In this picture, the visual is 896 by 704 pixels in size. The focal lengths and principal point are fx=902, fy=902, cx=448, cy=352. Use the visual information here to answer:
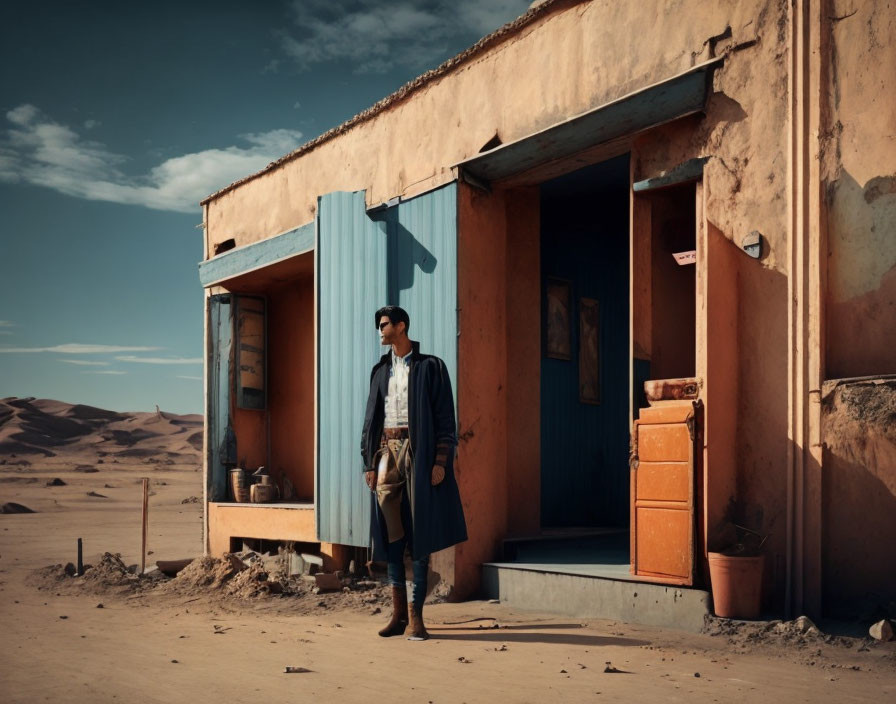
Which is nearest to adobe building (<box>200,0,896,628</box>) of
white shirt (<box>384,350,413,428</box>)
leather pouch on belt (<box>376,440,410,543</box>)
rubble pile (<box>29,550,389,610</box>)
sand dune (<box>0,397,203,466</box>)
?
rubble pile (<box>29,550,389,610</box>)

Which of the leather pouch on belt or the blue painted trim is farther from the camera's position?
the blue painted trim

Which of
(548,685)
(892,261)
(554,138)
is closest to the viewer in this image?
(548,685)

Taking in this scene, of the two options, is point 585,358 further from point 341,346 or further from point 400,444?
point 400,444

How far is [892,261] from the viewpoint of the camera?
16.8ft

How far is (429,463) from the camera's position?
18.6 feet

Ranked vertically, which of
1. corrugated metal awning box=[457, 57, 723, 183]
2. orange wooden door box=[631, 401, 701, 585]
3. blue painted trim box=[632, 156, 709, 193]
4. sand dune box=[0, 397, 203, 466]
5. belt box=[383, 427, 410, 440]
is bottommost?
sand dune box=[0, 397, 203, 466]

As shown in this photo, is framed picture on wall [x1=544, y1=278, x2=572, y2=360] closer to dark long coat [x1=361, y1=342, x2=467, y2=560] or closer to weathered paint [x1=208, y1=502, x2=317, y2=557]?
weathered paint [x1=208, y1=502, x2=317, y2=557]

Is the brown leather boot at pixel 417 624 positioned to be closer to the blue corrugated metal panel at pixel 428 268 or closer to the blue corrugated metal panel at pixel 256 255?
the blue corrugated metal panel at pixel 428 268

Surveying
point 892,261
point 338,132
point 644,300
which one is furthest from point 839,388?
point 338,132

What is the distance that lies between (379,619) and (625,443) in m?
3.90

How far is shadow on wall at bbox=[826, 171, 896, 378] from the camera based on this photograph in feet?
16.8

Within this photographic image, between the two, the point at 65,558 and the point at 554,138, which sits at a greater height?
the point at 554,138

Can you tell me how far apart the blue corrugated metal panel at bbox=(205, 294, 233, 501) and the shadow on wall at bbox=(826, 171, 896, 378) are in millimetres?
7823

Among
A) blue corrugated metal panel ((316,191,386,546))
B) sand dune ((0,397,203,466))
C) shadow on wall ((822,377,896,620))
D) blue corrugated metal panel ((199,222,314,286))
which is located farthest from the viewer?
sand dune ((0,397,203,466))
